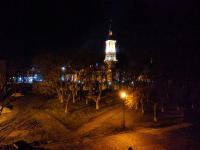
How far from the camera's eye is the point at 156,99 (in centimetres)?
3712

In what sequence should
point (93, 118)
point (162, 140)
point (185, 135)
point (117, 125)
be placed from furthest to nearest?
point (93, 118) < point (117, 125) < point (185, 135) < point (162, 140)

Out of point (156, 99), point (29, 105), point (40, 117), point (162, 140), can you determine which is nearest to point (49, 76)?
point (29, 105)

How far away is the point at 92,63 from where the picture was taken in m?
44.4

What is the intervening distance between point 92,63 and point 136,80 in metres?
9.49

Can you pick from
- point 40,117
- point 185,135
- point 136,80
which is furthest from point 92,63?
point 185,135

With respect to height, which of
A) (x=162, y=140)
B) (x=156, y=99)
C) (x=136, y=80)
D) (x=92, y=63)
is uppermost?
(x=92, y=63)

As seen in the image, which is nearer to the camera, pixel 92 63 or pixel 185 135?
pixel 185 135

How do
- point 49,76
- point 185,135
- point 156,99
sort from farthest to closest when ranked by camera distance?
point 49,76 < point 156,99 < point 185,135

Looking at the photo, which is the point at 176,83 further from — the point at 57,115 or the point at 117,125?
the point at 57,115

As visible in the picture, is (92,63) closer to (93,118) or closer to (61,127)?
(93,118)

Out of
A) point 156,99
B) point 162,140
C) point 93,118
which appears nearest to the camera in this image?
point 162,140

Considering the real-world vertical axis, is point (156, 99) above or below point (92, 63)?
below

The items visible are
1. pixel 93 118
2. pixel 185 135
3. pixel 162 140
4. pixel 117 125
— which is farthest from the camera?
pixel 93 118

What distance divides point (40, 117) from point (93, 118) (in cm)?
635
